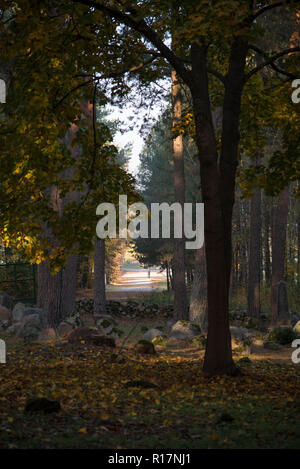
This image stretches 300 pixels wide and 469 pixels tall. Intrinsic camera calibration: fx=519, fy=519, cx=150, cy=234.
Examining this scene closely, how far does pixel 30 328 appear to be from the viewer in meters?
14.9

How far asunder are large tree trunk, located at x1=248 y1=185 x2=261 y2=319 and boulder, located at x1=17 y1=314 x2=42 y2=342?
7.34 m

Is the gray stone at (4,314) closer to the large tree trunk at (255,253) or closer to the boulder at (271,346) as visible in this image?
the large tree trunk at (255,253)

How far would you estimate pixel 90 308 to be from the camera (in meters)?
21.6

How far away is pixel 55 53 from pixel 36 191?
2220mm

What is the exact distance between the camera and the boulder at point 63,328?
13859 millimetres

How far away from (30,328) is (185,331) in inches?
175

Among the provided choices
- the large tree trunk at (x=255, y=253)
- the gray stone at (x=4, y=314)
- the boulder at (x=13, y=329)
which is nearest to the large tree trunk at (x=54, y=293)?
the boulder at (x=13, y=329)

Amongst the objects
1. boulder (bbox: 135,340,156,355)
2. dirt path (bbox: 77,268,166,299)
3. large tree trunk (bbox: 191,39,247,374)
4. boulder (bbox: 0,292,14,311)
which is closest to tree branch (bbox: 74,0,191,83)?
large tree trunk (bbox: 191,39,247,374)

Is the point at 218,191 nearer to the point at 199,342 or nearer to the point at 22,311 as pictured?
the point at 199,342

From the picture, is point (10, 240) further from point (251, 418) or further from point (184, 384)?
point (251, 418)

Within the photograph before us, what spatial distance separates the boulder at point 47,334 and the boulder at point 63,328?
172 mm

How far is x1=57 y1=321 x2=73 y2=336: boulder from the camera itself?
45.5ft

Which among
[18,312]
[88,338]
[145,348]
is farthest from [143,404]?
[18,312]

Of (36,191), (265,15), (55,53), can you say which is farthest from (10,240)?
(265,15)
